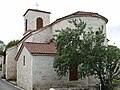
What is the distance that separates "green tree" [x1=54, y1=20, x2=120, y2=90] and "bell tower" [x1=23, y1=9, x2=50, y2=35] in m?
13.3

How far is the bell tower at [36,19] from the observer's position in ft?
108

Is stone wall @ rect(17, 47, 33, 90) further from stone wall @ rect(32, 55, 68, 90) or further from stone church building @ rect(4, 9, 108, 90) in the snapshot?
stone wall @ rect(32, 55, 68, 90)

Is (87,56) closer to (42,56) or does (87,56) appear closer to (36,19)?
(42,56)

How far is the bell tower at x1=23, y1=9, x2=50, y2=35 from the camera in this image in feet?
108

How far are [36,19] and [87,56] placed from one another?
15914 mm

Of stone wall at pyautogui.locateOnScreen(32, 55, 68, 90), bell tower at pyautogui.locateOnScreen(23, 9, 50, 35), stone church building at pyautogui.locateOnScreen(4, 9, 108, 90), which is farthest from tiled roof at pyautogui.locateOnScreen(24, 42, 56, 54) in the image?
bell tower at pyautogui.locateOnScreen(23, 9, 50, 35)

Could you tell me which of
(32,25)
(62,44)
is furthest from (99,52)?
(32,25)

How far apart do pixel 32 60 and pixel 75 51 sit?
4269 mm

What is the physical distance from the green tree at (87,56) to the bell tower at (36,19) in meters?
13.3

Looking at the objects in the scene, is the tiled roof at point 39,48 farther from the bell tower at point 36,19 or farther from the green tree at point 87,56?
the bell tower at point 36,19

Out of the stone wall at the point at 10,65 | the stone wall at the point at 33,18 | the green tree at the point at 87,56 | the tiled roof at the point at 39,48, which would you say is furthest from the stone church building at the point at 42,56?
the stone wall at the point at 10,65

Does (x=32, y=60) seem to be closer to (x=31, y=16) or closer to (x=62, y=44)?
(x=62, y=44)

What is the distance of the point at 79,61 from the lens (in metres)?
19.5

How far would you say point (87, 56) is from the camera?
1906 centimetres
